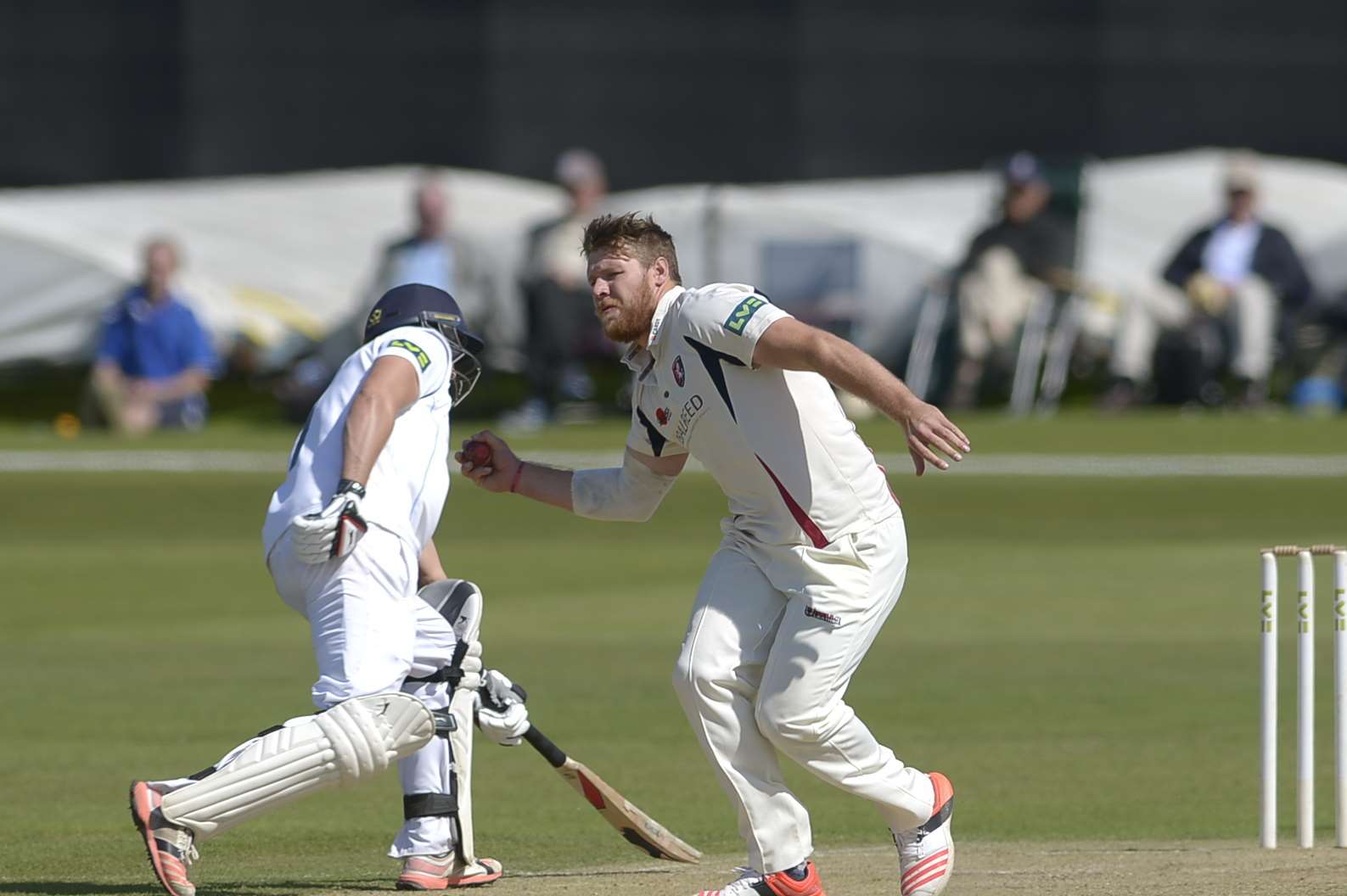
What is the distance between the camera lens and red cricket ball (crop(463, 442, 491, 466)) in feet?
17.3

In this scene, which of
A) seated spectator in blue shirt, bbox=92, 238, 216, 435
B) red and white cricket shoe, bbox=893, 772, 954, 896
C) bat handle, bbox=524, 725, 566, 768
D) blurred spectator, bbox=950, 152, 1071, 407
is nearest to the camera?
red and white cricket shoe, bbox=893, 772, 954, 896

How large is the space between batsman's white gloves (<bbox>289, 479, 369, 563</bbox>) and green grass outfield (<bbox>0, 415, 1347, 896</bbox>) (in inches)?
31.2

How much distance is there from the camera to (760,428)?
476cm

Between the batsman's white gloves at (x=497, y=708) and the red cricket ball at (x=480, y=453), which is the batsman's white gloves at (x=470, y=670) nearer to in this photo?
the batsman's white gloves at (x=497, y=708)

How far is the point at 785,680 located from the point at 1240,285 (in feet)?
33.4

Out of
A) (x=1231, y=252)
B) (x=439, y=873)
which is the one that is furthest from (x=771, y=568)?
(x=1231, y=252)

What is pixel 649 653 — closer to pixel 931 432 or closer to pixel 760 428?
pixel 760 428

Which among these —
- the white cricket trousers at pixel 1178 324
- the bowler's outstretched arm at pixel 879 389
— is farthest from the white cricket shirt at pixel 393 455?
the white cricket trousers at pixel 1178 324

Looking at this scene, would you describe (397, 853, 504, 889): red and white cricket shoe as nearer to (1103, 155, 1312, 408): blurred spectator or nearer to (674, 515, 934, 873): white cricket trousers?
(674, 515, 934, 873): white cricket trousers

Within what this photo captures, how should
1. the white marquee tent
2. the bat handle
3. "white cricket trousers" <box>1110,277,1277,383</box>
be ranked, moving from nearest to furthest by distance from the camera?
the bat handle
"white cricket trousers" <box>1110,277,1277,383</box>
the white marquee tent

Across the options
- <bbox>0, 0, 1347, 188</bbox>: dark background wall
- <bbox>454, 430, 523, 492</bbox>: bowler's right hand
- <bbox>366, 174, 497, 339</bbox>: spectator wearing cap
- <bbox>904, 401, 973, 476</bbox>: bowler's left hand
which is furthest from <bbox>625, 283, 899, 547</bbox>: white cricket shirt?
<bbox>0, 0, 1347, 188</bbox>: dark background wall

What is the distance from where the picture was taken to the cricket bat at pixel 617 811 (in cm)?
547

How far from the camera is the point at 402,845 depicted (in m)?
5.22

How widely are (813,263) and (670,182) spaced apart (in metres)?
4.80
